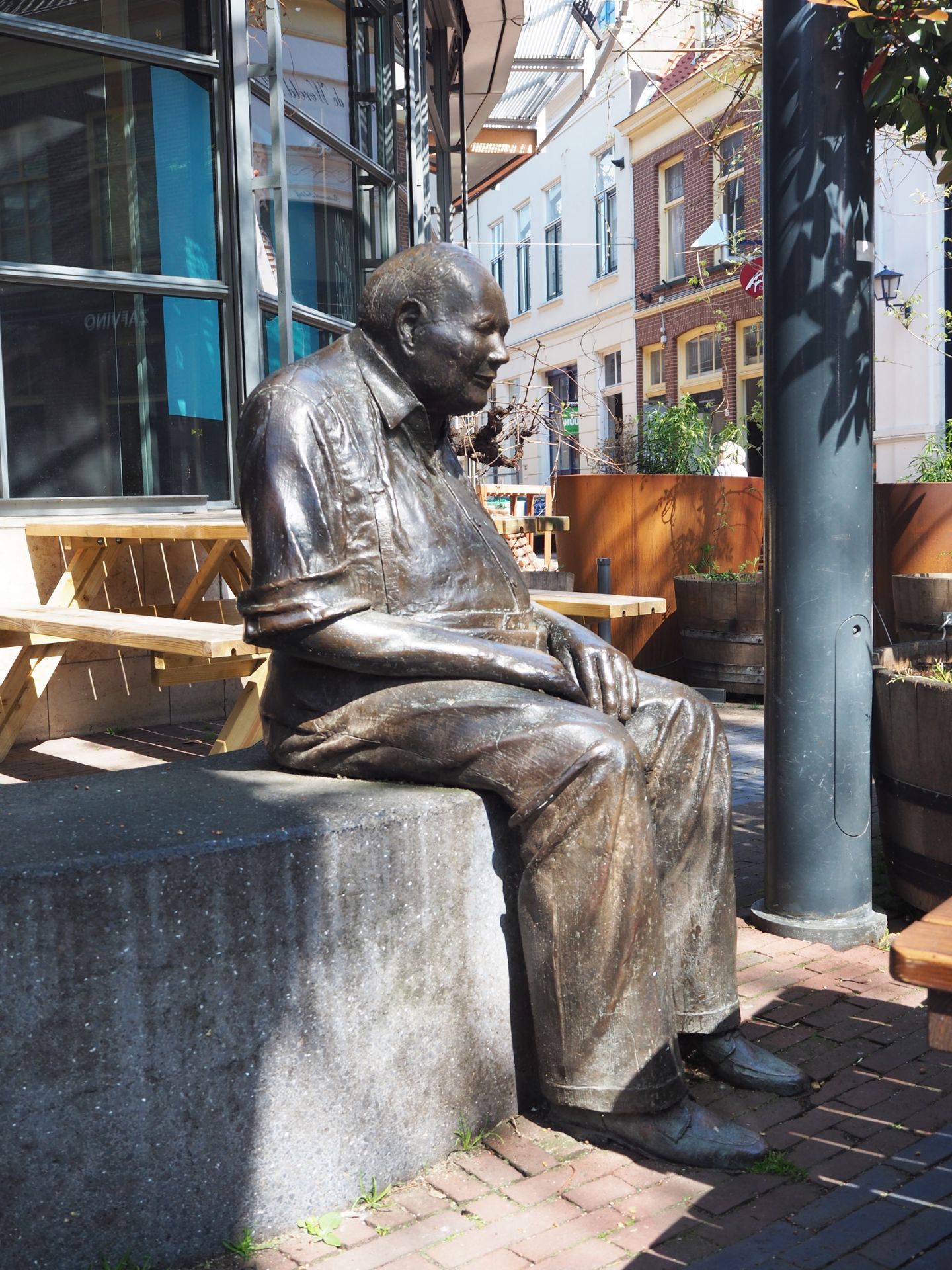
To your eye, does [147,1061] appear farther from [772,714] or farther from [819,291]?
[819,291]

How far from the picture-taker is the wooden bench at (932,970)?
5.58 ft

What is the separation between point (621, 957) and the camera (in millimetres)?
2504

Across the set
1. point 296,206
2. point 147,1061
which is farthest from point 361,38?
point 147,1061

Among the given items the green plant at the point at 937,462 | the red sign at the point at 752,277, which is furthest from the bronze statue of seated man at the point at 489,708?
the red sign at the point at 752,277

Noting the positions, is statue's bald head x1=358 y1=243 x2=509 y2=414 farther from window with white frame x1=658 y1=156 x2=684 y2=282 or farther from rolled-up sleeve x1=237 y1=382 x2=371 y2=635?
window with white frame x1=658 y1=156 x2=684 y2=282

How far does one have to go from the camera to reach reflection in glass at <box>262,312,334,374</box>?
7477mm

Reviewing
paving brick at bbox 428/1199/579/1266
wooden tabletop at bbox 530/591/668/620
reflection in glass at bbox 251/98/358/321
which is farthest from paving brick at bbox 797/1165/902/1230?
reflection in glass at bbox 251/98/358/321

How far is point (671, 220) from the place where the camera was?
25.2 meters

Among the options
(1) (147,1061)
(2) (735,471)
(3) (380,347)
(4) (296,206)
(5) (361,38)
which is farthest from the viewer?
(2) (735,471)

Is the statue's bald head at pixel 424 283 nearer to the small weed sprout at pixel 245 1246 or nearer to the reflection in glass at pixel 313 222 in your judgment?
the small weed sprout at pixel 245 1246

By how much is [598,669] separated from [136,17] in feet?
17.8

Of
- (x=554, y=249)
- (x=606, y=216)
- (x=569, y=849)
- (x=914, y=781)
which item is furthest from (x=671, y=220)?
(x=569, y=849)

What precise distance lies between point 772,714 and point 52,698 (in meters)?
3.85

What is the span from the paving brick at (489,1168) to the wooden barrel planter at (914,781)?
1.74 metres
